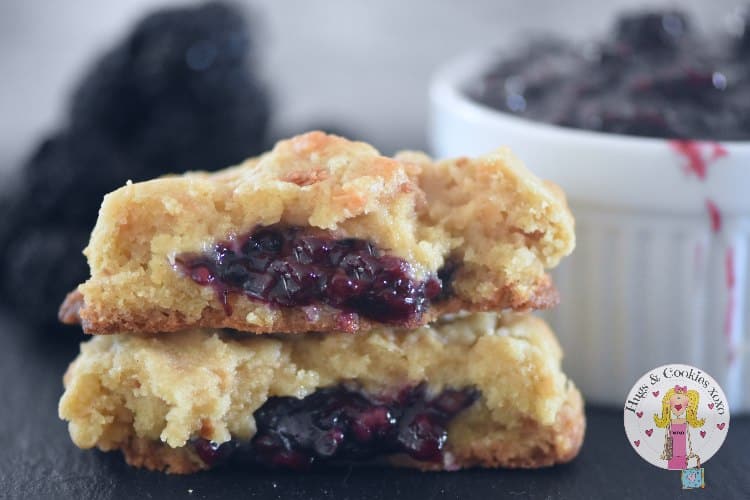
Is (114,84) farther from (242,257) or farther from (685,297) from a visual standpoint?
(685,297)

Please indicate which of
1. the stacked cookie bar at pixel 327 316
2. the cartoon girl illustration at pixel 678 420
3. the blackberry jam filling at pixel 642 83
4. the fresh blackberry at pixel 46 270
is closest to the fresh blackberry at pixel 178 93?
the fresh blackberry at pixel 46 270

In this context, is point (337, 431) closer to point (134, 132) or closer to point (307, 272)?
point (307, 272)

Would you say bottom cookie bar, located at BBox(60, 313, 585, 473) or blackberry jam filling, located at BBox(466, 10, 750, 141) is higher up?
blackberry jam filling, located at BBox(466, 10, 750, 141)

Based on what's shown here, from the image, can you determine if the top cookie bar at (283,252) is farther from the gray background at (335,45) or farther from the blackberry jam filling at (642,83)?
the gray background at (335,45)

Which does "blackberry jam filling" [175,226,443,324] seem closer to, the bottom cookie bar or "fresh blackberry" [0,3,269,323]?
the bottom cookie bar

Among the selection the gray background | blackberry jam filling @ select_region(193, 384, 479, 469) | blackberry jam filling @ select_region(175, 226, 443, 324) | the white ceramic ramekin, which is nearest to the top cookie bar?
blackberry jam filling @ select_region(175, 226, 443, 324)
